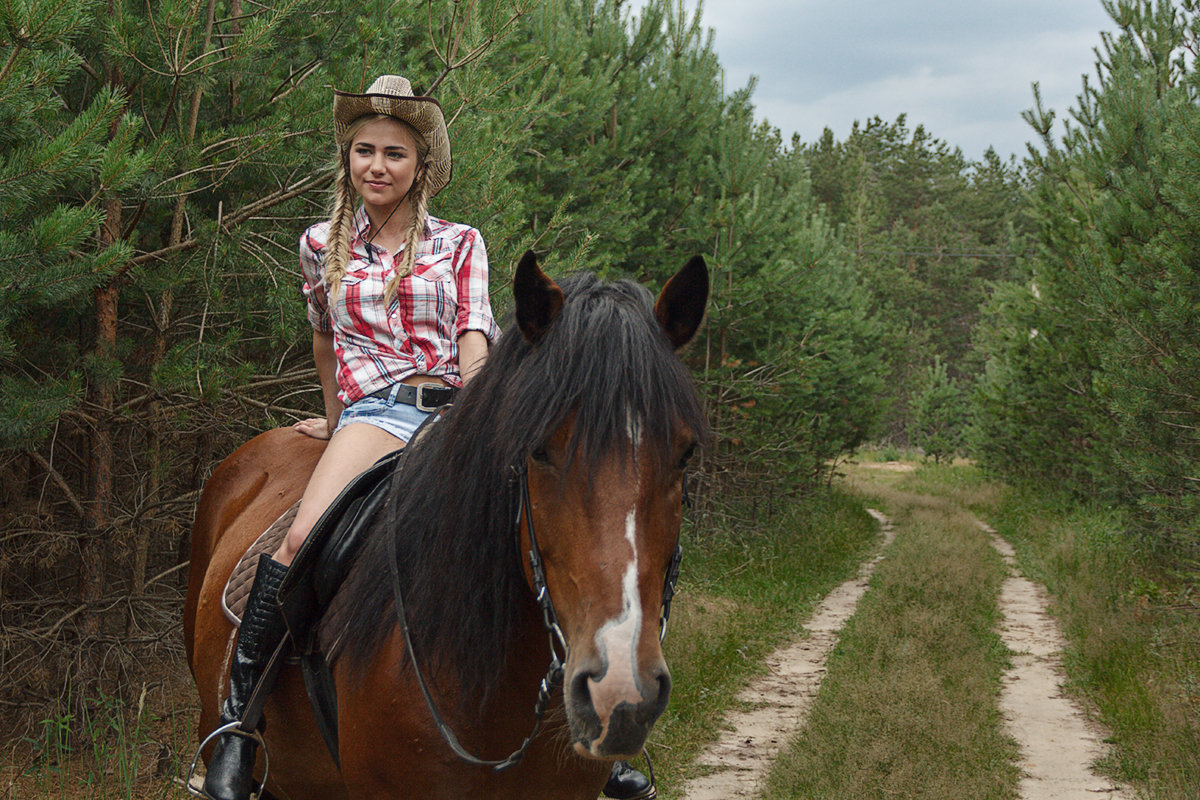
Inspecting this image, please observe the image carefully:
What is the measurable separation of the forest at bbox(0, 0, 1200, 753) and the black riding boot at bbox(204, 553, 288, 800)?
1.57m

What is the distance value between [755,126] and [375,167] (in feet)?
33.0

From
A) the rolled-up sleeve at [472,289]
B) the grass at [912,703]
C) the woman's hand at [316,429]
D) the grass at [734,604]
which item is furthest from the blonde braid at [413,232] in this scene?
the grass at [912,703]

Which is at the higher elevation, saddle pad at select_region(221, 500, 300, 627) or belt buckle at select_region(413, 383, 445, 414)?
belt buckle at select_region(413, 383, 445, 414)

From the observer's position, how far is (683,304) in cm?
195

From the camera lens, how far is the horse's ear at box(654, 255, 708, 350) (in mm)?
1907

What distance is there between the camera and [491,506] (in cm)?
196

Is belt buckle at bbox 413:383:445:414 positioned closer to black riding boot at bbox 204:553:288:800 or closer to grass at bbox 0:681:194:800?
black riding boot at bbox 204:553:288:800

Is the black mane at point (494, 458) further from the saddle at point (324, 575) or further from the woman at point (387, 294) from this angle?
the woman at point (387, 294)

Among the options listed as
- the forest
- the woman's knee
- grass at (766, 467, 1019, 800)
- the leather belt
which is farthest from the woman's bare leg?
grass at (766, 467, 1019, 800)

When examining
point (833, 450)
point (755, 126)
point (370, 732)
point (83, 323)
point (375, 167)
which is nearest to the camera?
point (370, 732)

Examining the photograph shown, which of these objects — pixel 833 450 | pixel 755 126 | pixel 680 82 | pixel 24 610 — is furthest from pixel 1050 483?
pixel 24 610

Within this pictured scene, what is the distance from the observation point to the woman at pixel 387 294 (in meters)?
2.53

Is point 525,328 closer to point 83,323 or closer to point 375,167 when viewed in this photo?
point 375,167

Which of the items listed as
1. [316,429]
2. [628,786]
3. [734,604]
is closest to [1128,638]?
[734,604]
